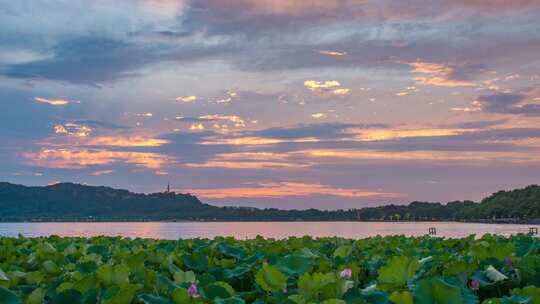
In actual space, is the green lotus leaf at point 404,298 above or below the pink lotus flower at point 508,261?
below

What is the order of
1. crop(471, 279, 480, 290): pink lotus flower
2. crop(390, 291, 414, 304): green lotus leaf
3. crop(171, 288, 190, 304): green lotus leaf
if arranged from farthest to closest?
1. crop(471, 279, 480, 290): pink lotus flower
2. crop(171, 288, 190, 304): green lotus leaf
3. crop(390, 291, 414, 304): green lotus leaf

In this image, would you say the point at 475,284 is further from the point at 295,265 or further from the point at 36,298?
the point at 36,298

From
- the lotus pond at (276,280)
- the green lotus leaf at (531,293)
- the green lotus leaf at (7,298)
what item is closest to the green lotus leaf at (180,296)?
the lotus pond at (276,280)

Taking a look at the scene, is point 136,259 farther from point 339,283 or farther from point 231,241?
point 231,241

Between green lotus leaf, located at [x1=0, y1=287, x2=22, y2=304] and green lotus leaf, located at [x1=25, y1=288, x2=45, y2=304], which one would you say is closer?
green lotus leaf, located at [x1=0, y1=287, x2=22, y2=304]

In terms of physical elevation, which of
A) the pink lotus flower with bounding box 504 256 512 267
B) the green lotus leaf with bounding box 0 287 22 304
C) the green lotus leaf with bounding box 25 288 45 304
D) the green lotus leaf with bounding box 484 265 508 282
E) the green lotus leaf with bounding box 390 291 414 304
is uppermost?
the pink lotus flower with bounding box 504 256 512 267

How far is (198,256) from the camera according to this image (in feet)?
17.3

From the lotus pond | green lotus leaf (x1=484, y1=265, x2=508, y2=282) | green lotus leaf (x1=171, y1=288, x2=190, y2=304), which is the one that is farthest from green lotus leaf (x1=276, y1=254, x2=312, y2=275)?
green lotus leaf (x1=171, y1=288, x2=190, y2=304)

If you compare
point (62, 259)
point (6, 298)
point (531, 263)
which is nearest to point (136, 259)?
point (62, 259)

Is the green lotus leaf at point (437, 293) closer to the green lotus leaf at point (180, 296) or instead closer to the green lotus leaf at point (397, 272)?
the green lotus leaf at point (397, 272)

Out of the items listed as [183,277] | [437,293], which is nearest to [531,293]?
[437,293]

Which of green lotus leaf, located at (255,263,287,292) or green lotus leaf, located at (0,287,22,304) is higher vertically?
green lotus leaf, located at (255,263,287,292)

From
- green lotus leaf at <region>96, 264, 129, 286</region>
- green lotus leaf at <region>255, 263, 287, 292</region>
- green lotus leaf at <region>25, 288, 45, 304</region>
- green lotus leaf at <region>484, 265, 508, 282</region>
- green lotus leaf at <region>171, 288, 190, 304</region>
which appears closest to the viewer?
green lotus leaf at <region>171, 288, 190, 304</region>

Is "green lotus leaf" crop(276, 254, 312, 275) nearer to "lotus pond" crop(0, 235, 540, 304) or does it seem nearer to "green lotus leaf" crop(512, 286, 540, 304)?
"lotus pond" crop(0, 235, 540, 304)
